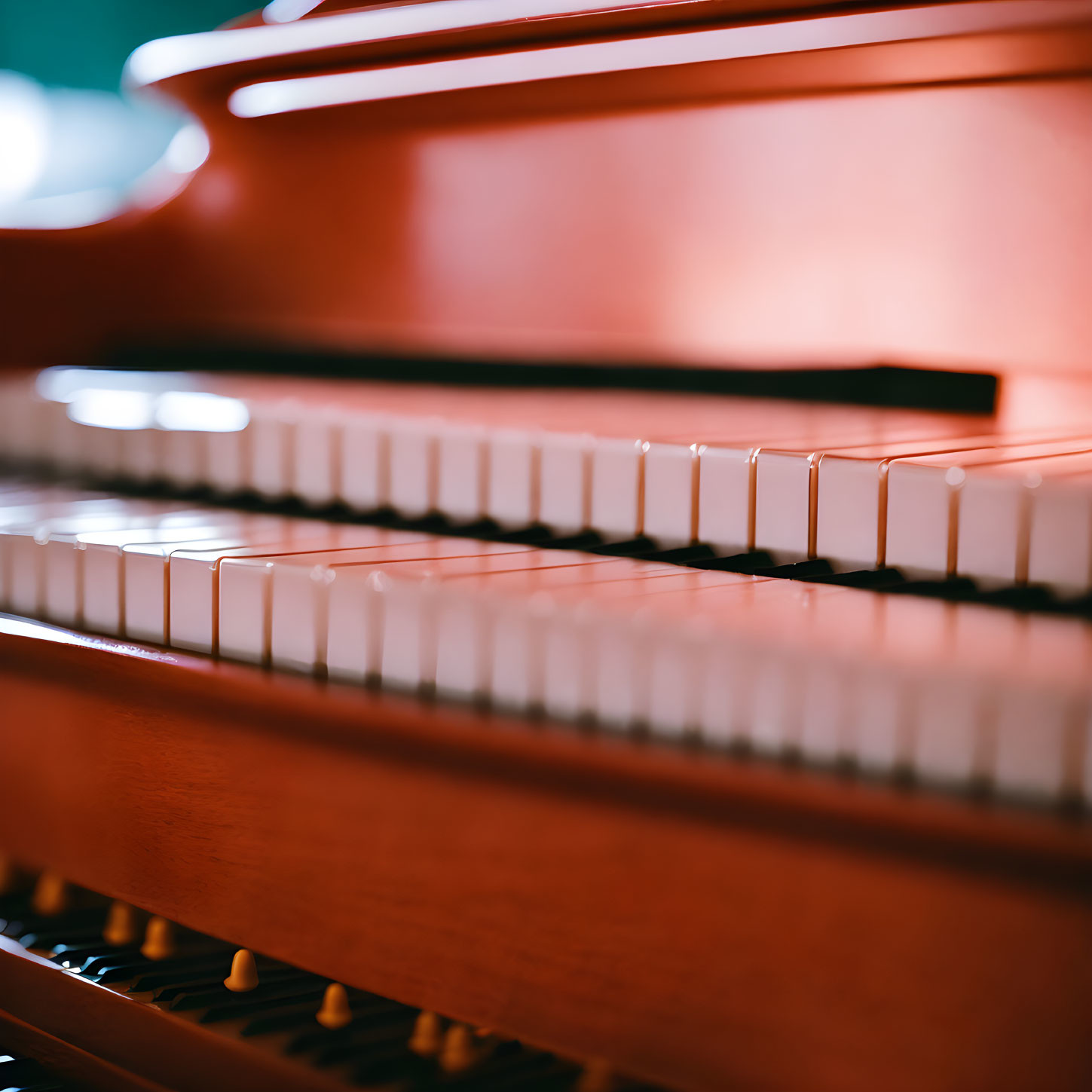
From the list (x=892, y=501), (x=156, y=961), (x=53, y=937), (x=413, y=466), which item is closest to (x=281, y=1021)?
(x=156, y=961)

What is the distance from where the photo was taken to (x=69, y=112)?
2963 mm

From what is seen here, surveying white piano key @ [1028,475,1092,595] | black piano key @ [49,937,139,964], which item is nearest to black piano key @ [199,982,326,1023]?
black piano key @ [49,937,139,964]

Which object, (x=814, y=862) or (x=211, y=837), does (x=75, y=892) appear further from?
(x=814, y=862)

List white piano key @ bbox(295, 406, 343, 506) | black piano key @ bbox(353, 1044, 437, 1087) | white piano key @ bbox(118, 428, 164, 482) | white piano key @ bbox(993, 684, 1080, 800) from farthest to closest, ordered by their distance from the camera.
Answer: white piano key @ bbox(118, 428, 164, 482) → white piano key @ bbox(295, 406, 343, 506) → black piano key @ bbox(353, 1044, 437, 1087) → white piano key @ bbox(993, 684, 1080, 800)

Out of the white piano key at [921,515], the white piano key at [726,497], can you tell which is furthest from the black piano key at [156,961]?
the white piano key at [921,515]

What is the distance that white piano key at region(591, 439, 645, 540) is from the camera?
960 millimetres

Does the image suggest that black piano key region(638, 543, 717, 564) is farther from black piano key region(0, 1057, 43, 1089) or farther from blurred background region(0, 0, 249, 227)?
blurred background region(0, 0, 249, 227)

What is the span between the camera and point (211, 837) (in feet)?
2.87

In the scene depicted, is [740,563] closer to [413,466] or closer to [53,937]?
[413,466]

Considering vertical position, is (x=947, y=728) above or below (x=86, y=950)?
above

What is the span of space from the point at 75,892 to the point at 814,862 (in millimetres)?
766

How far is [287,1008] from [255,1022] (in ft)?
0.13

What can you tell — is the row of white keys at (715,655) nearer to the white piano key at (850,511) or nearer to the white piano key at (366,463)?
the white piano key at (850,511)

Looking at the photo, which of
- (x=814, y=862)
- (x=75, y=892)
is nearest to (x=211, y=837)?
(x=75, y=892)
